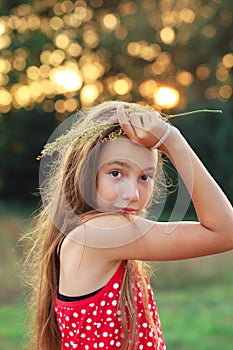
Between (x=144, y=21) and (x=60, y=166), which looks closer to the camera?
(x=60, y=166)

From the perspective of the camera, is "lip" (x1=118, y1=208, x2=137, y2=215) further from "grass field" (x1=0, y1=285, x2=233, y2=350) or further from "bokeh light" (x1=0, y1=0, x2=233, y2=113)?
"bokeh light" (x1=0, y1=0, x2=233, y2=113)

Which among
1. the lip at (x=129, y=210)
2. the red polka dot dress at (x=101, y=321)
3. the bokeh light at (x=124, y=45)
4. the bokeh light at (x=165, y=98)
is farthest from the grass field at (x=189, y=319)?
the bokeh light at (x=124, y=45)

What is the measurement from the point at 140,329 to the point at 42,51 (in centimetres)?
1246

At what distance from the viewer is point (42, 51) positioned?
46.4 ft

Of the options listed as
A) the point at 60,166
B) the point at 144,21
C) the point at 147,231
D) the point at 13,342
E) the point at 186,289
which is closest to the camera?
the point at 147,231

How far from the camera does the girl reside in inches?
77.4

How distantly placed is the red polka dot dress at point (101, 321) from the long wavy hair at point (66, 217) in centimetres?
2

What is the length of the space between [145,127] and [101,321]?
1.67ft

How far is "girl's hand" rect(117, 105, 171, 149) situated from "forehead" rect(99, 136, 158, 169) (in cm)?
2

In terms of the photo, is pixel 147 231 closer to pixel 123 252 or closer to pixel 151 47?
pixel 123 252

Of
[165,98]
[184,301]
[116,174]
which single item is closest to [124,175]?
[116,174]

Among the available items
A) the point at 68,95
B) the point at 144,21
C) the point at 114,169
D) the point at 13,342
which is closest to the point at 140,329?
the point at 114,169

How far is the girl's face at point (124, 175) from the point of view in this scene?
6.56 feet

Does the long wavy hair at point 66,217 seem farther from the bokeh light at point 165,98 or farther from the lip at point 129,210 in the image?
the bokeh light at point 165,98
